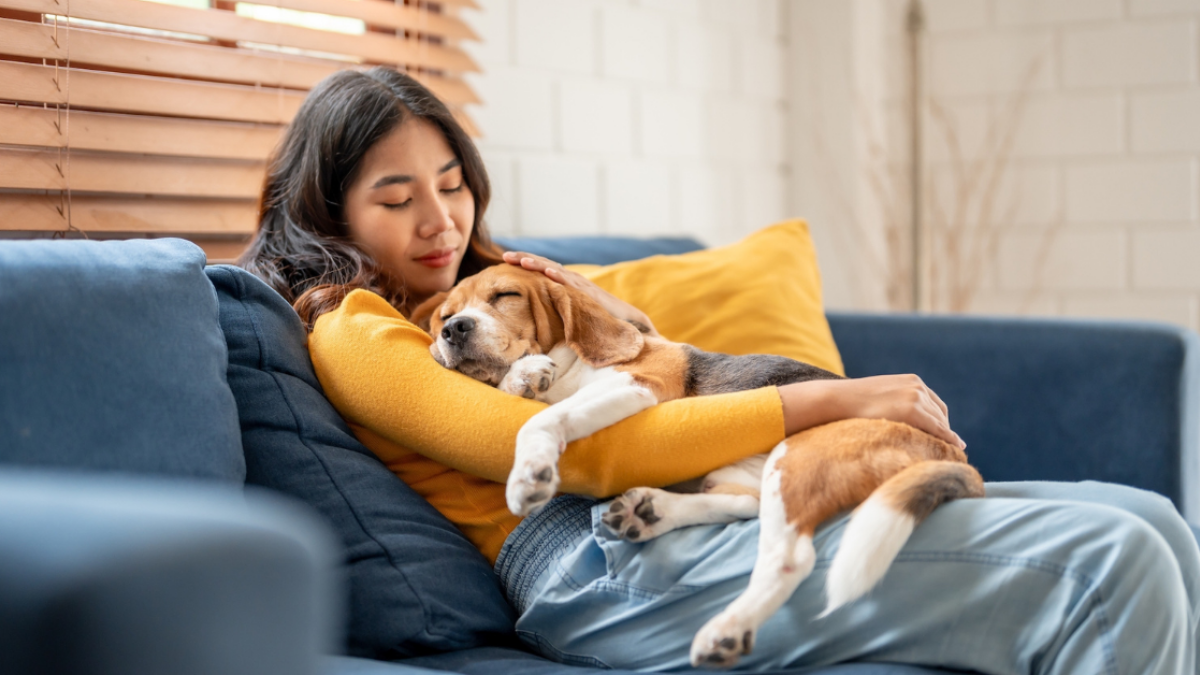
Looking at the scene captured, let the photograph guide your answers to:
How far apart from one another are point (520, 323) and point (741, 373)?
0.36 m

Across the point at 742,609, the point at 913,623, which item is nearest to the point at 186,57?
the point at 742,609

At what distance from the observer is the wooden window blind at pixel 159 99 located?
1.59 metres

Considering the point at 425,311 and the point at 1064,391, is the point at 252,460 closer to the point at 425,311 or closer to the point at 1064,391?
the point at 425,311

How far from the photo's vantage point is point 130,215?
1753mm

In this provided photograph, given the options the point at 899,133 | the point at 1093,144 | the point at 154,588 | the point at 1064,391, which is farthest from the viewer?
the point at 899,133

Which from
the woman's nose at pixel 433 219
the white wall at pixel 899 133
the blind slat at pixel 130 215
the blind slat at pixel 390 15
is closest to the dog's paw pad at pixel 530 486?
the woman's nose at pixel 433 219

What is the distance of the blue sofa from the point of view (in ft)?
1.91

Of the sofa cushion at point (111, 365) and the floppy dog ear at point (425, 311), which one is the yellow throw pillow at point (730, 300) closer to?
the floppy dog ear at point (425, 311)

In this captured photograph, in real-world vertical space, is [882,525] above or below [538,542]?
above

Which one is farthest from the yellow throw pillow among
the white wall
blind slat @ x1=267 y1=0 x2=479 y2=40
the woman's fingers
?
the white wall

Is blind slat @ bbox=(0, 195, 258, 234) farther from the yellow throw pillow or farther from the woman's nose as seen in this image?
the yellow throw pillow

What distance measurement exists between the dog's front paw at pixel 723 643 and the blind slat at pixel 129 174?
1292 millimetres

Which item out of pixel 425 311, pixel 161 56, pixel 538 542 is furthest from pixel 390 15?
pixel 538 542

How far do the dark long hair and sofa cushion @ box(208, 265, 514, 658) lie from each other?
24 centimetres
